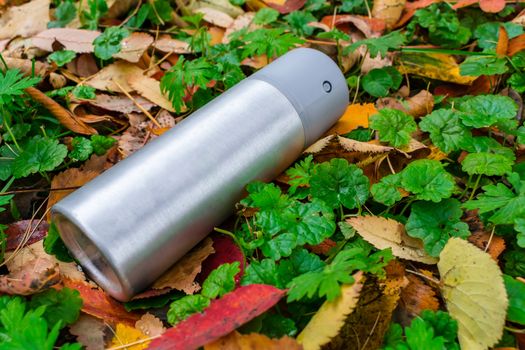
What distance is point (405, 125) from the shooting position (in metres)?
1.90

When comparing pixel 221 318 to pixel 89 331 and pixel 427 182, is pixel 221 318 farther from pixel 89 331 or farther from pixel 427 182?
pixel 427 182

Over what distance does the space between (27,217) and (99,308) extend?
0.52 m

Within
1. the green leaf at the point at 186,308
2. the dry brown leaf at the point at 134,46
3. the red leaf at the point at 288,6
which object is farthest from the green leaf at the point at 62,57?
the green leaf at the point at 186,308

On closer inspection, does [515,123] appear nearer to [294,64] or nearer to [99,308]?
[294,64]

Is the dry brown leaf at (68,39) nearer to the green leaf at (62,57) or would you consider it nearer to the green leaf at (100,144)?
the green leaf at (62,57)

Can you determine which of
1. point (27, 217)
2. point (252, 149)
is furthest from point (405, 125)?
point (27, 217)

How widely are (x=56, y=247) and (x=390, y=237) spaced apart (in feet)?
3.19

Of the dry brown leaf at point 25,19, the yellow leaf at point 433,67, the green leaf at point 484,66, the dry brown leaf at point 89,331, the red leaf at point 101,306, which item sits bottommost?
the dry brown leaf at point 89,331

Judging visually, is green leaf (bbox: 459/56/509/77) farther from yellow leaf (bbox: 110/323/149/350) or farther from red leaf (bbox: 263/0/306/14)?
yellow leaf (bbox: 110/323/149/350)

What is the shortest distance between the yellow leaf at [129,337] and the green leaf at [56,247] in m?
0.30

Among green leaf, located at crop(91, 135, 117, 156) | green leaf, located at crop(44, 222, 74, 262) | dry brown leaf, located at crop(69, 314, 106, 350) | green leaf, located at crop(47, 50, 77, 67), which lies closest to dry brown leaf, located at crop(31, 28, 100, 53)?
green leaf, located at crop(47, 50, 77, 67)

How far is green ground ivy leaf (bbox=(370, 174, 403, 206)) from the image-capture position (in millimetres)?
1637

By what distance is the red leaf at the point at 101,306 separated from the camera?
1.51m

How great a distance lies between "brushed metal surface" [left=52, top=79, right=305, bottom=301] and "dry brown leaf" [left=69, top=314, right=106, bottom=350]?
0.09 metres
